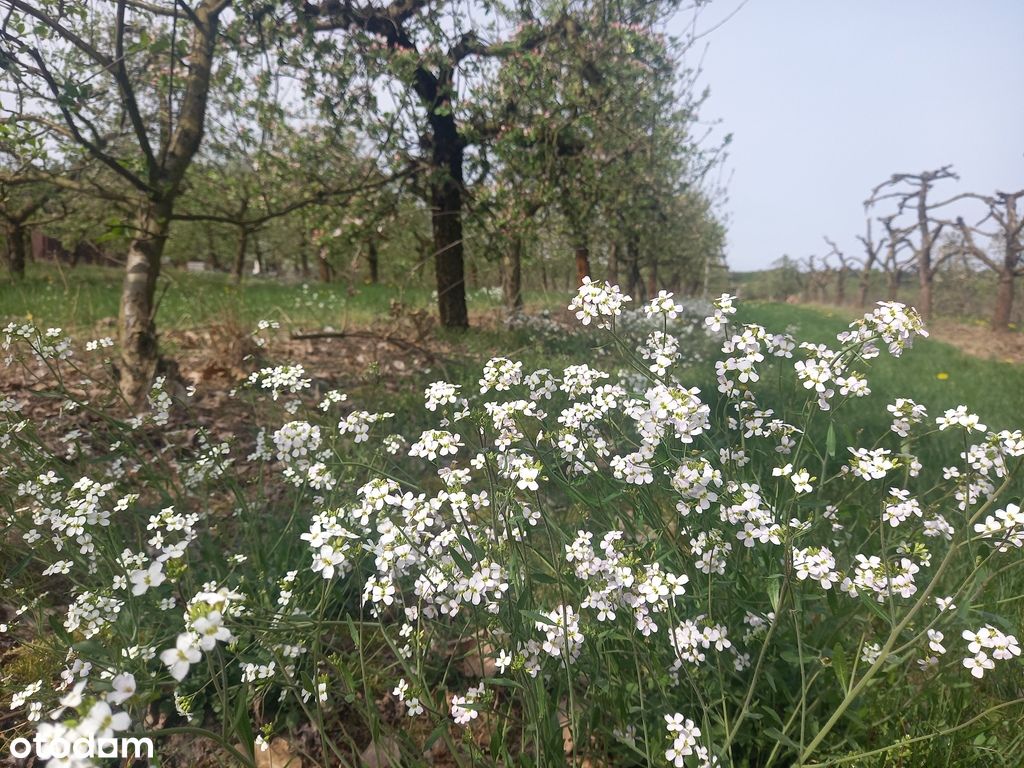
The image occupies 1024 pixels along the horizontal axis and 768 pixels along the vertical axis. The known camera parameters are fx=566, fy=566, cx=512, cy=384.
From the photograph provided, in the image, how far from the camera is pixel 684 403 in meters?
1.66

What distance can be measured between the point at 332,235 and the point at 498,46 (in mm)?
3278

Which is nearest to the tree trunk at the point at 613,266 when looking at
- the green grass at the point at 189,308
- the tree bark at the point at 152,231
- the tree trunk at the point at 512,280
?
the green grass at the point at 189,308

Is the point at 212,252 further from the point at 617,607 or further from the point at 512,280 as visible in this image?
the point at 617,607

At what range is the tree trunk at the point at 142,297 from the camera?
450 cm

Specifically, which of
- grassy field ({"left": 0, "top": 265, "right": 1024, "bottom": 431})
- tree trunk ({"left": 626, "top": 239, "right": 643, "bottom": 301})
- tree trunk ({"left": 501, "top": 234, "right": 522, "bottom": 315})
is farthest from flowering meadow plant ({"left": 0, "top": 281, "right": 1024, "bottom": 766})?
tree trunk ({"left": 626, "top": 239, "right": 643, "bottom": 301})

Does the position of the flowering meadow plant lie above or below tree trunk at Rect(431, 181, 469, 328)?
below

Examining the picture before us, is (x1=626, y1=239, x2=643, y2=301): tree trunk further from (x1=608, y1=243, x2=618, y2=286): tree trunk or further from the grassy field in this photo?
the grassy field

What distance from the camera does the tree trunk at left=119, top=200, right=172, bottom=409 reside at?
450 centimetres

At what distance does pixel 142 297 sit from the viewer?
15.0ft

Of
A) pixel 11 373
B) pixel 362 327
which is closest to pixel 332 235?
pixel 362 327

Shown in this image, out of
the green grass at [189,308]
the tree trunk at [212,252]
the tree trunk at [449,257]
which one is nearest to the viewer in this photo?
the green grass at [189,308]

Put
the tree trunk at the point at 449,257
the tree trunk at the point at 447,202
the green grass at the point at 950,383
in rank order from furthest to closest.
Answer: the tree trunk at the point at 449,257 → the tree trunk at the point at 447,202 → the green grass at the point at 950,383

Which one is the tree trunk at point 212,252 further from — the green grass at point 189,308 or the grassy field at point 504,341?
the grassy field at point 504,341

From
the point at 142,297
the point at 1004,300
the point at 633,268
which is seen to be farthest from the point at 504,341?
the point at 1004,300
